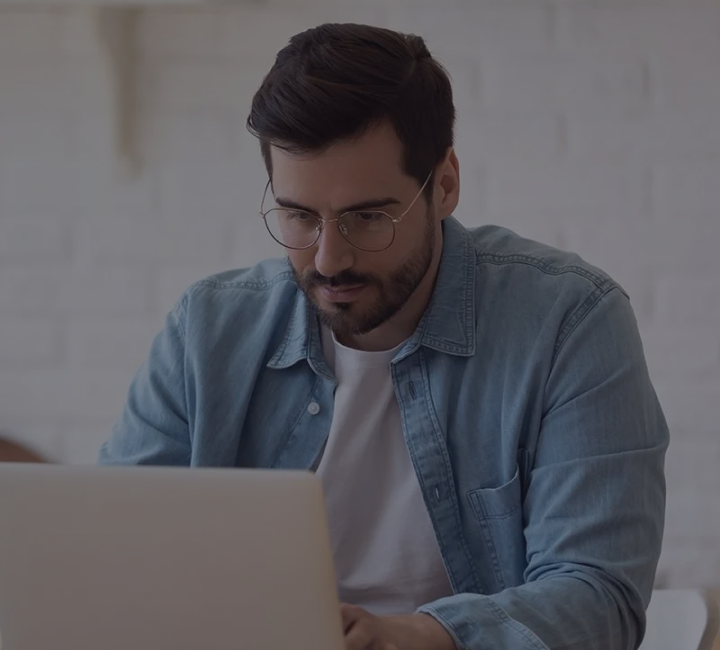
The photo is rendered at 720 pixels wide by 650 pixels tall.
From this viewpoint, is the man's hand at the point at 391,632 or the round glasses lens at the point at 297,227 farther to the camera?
the round glasses lens at the point at 297,227

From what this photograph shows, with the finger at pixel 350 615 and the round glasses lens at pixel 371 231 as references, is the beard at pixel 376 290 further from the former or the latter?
the finger at pixel 350 615

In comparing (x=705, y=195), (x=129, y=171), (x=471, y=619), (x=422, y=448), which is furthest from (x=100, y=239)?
(x=471, y=619)

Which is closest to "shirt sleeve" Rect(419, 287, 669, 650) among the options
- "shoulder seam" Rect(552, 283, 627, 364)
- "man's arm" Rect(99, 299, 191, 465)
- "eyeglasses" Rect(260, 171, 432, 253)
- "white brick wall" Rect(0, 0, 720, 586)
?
"shoulder seam" Rect(552, 283, 627, 364)

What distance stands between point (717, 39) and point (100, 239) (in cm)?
102

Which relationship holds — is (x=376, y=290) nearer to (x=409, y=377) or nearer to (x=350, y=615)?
(x=409, y=377)

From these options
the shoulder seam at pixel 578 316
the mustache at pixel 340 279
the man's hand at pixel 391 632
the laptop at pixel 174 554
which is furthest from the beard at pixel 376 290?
the laptop at pixel 174 554

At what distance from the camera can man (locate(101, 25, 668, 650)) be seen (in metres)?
1.18

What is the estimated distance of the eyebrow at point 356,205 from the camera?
4.00 ft

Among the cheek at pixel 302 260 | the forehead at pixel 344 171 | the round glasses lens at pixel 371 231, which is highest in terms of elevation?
the forehead at pixel 344 171

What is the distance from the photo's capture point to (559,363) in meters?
1.24

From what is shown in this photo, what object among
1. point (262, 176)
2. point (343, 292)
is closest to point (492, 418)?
point (343, 292)

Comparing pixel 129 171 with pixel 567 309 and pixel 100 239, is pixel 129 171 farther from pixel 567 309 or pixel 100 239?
pixel 567 309

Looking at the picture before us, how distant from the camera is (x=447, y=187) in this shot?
1.36 m

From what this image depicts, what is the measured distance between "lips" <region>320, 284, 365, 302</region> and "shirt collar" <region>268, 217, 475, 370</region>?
9 cm
